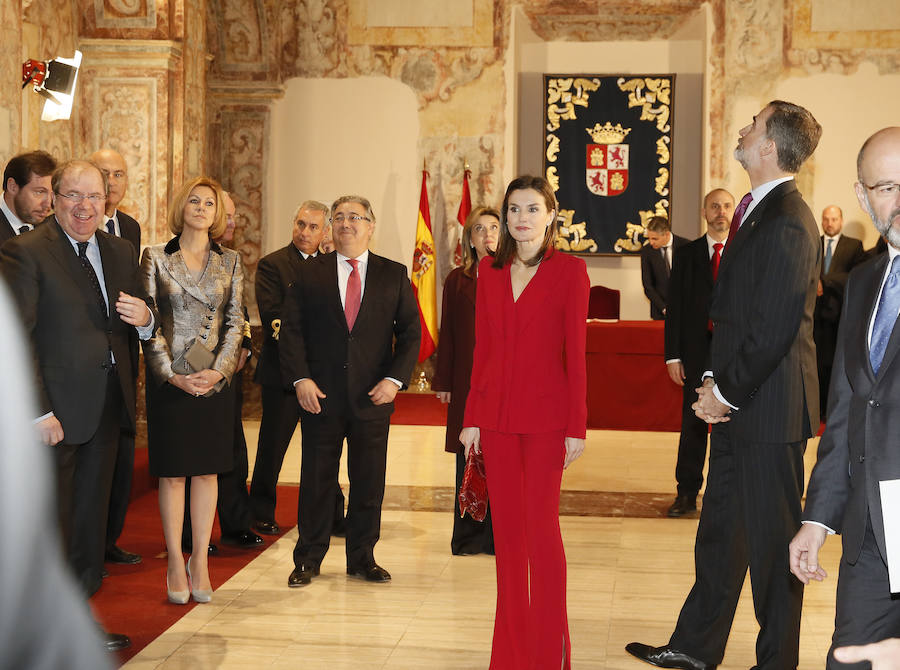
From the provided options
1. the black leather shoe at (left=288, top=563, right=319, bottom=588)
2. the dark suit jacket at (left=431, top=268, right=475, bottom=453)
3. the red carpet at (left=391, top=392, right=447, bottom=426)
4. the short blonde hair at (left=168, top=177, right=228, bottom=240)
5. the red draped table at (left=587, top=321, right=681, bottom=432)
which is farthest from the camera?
the red carpet at (left=391, top=392, right=447, bottom=426)

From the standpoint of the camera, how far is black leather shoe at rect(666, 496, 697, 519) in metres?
6.59

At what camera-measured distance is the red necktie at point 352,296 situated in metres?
5.17

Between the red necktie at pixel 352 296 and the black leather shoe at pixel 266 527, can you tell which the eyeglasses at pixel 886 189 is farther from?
the black leather shoe at pixel 266 527

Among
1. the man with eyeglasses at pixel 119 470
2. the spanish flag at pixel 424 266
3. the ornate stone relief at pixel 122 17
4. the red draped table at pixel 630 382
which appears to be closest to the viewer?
the man with eyeglasses at pixel 119 470

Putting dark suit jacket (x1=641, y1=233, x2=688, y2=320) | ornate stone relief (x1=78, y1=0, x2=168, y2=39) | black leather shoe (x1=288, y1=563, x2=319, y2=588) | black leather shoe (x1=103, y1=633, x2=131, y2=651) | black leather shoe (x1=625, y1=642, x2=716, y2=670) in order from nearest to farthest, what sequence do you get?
black leather shoe (x1=625, y1=642, x2=716, y2=670) < black leather shoe (x1=103, y1=633, x2=131, y2=651) < black leather shoe (x1=288, y1=563, x2=319, y2=588) < ornate stone relief (x1=78, y1=0, x2=168, y2=39) < dark suit jacket (x1=641, y1=233, x2=688, y2=320)

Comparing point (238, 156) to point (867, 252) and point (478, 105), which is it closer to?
point (478, 105)

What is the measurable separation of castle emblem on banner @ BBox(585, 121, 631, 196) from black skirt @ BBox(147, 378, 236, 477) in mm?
8775

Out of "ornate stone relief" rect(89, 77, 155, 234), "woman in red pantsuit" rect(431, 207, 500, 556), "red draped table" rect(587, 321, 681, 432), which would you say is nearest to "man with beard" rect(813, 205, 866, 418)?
"red draped table" rect(587, 321, 681, 432)

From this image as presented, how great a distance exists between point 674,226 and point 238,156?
5096mm

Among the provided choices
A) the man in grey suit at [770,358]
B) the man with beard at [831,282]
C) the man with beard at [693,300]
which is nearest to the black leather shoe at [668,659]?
the man in grey suit at [770,358]

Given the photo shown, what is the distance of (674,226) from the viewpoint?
42.0 ft

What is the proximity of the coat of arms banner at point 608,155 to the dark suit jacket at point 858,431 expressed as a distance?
1008cm

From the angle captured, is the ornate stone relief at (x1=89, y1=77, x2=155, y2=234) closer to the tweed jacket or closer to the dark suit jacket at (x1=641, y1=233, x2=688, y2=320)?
the tweed jacket

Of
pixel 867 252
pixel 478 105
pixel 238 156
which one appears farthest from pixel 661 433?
pixel 238 156
